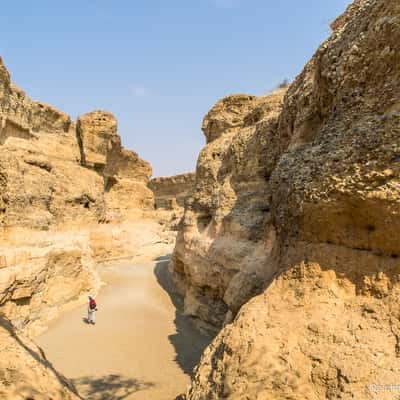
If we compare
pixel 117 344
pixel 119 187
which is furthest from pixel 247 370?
pixel 119 187

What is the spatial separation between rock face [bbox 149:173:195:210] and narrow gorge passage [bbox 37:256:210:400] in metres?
19.2

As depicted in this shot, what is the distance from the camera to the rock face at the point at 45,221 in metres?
3.50

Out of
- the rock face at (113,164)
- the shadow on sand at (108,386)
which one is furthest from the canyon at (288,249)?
the rock face at (113,164)

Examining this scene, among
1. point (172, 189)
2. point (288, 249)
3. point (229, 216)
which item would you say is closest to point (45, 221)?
point (229, 216)

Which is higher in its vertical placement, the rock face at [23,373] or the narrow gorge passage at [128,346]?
the rock face at [23,373]

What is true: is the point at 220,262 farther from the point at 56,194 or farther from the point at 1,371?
the point at 56,194

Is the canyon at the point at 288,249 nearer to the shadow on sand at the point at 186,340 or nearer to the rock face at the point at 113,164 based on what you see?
the shadow on sand at the point at 186,340

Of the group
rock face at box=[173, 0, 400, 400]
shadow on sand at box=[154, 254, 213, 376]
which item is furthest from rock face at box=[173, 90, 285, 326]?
rock face at box=[173, 0, 400, 400]

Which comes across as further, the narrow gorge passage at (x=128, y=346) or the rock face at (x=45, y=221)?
the narrow gorge passage at (x=128, y=346)

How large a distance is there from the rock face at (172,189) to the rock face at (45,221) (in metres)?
11.7

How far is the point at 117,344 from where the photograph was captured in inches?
280

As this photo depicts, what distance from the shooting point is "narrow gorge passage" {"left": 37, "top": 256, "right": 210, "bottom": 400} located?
5.60 meters

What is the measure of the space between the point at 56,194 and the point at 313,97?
1013 cm

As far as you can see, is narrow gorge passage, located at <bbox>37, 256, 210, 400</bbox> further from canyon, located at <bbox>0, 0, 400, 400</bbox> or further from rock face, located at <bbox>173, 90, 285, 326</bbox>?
rock face, located at <bbox>173, 90, 285, 326</bbox>
